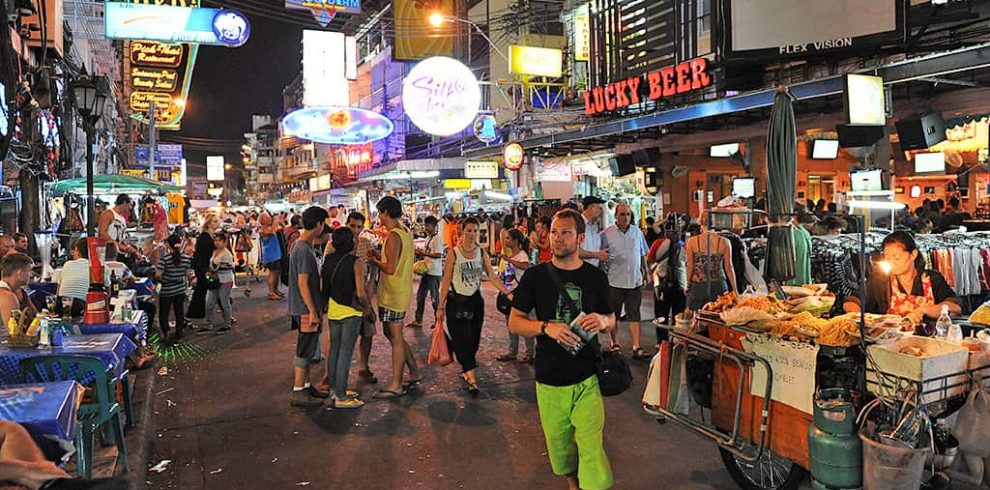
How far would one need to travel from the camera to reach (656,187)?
18422 millimetres

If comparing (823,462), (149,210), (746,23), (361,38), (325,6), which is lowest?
(823,462)

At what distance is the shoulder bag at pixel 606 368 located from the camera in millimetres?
4059

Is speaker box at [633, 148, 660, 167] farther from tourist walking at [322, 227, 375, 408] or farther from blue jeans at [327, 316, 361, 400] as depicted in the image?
blue jeans at [327, 316, 361, 400]

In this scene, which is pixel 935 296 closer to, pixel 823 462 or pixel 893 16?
pixel 823 462

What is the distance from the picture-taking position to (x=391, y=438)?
6051mm

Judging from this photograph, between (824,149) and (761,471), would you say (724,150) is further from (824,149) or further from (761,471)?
(761,471)

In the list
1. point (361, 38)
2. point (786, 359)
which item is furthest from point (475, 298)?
point (361, 38)

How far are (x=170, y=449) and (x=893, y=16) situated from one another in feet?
41.5

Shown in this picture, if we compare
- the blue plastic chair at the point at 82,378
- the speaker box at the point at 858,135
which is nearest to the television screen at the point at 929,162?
the speaker box at the point at 858,135

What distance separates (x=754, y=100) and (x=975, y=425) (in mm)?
8624

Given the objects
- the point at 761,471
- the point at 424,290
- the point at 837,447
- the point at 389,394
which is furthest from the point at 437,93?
the point at 837,447

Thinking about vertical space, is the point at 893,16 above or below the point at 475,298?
above

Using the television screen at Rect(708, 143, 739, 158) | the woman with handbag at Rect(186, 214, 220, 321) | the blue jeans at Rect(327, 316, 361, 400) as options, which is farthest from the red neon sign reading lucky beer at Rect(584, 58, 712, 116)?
the blue jeans at Rect(327, 316, 361, 400)

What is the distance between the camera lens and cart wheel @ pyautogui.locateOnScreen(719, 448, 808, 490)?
4.60 m
